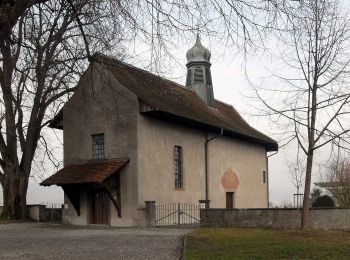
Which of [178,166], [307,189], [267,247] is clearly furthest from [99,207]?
[267,247]

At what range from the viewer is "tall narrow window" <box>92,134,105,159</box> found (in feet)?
88.0

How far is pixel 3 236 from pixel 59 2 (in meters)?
13.3

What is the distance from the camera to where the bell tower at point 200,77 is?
36000mm

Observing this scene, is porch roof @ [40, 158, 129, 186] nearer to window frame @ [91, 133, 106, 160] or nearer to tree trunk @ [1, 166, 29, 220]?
window frame @ [91, 133, 106, 160]

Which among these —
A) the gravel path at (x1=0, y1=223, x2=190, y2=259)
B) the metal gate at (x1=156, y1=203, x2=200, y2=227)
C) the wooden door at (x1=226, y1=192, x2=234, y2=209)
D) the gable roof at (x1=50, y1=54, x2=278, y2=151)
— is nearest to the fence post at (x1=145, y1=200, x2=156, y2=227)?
the metal gate at (x1=156, y1=203, x2=200, y2=227)

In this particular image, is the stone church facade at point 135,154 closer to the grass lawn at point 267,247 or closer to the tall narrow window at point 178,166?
the tall narrow window at point 178,166

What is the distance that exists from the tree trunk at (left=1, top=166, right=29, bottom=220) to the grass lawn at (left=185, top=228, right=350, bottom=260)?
14736 millimetres

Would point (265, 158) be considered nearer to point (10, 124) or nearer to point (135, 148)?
point (135, 148)

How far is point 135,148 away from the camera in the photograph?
82.3 ft

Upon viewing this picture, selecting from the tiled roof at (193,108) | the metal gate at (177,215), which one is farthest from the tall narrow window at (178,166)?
the tiled roof at (193,108)

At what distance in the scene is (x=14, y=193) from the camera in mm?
29641

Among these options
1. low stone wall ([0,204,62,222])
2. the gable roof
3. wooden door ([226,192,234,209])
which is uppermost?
the gable roof

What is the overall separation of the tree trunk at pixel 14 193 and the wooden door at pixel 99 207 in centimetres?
544

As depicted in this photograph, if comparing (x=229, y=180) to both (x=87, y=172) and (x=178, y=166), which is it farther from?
(x=87, y=172)
